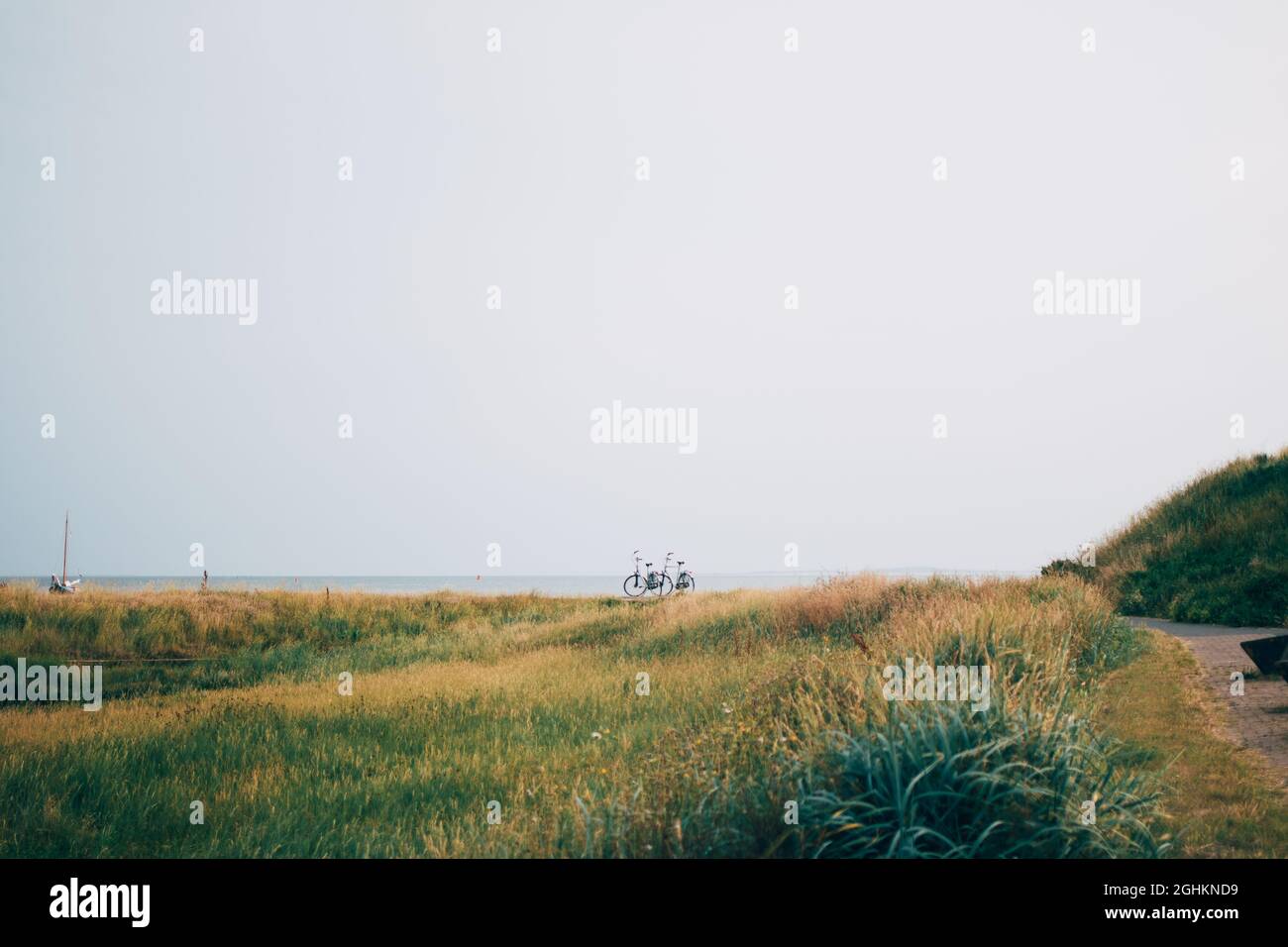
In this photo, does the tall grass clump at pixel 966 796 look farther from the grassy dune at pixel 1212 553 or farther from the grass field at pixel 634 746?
the grassy dune at pixel 1212 553

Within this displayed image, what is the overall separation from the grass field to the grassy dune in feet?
14.3

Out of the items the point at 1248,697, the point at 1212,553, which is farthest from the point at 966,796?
the point at 1212,553

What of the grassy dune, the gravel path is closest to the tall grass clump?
the gravel path

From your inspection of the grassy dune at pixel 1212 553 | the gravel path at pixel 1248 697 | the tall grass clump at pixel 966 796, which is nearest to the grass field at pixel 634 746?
the tall grass clump at pixel 966 796

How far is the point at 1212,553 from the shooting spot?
71.9 feet

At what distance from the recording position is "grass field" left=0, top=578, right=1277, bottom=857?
5.15 meters

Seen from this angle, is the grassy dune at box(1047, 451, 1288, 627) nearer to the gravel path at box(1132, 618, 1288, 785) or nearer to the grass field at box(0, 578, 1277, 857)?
the gravel path at box(1132, 618, 1288, 785)

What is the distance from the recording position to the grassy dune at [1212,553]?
18.2 m

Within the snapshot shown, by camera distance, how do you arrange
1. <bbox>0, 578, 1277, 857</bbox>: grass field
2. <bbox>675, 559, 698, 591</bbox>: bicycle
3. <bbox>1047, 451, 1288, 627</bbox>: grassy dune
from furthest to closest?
1. <bbox>675, 559, 698, 591</bbox>: bicycle
2. <bbox>1047, 451, 1288, 627</bbox>: grassy dune
3. <bbox>0, 578, 1277, 857</bbox>: grass field

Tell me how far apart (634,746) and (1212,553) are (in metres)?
19.8

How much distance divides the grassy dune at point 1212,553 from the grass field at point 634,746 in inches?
172
